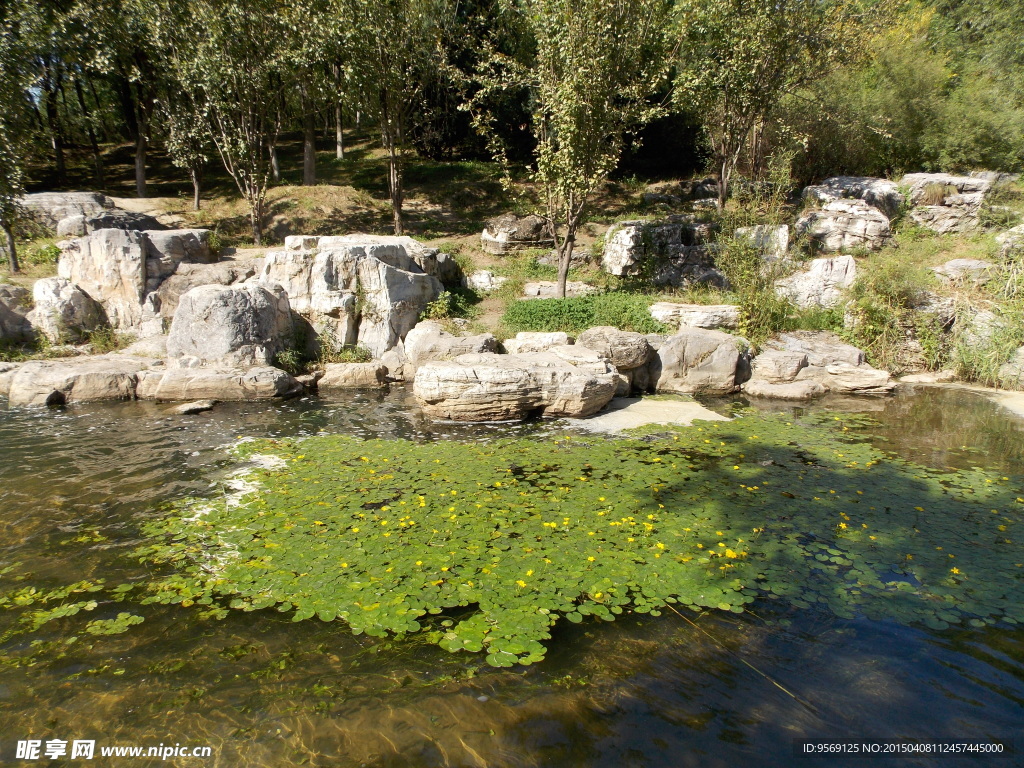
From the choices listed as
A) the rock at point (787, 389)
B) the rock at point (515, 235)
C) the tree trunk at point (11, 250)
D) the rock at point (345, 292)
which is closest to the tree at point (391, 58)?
the rock at point (515, 235)

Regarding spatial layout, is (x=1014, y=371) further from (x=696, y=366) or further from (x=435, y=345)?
(x=435, y=345)

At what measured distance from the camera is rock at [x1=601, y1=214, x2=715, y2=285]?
18.3 m

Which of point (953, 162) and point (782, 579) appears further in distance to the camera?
point (953, 162)

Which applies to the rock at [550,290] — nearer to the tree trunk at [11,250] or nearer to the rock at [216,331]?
the rock at [216,331]

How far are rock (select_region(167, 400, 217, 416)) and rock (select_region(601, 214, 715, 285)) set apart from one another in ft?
42.6

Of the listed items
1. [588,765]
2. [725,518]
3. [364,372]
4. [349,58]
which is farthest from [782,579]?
[349,58]

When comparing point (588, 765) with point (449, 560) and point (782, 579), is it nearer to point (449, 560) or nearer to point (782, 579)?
point (449, 560)

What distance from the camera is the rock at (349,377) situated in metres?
13.1

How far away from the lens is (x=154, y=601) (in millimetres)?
4836

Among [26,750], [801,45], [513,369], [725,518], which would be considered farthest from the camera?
[801,45]

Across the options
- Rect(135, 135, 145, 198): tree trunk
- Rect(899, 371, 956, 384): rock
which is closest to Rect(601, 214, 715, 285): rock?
Rect(899, 371, 956, 384): rock

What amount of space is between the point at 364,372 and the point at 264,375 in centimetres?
215

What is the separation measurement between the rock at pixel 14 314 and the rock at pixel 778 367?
17.3 metres

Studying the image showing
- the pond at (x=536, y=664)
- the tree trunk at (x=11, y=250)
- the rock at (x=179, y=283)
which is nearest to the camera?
the pond at (x=536, y=664)
